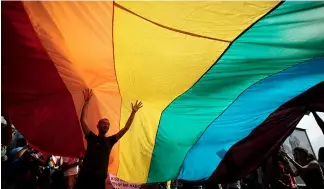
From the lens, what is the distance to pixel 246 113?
388 cm

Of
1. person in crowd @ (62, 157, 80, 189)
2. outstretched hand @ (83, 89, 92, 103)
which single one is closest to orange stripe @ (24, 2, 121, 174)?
outstretched hand @ (83, 89, 92, 103)

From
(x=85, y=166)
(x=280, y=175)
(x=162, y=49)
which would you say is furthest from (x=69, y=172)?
(x=280, y=175)

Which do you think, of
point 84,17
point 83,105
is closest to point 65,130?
point 83,105

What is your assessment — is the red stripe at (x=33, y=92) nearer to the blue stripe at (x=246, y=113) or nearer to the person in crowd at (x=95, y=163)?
the person in crowd at (x=95, y=163)

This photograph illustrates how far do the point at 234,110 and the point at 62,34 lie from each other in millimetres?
2345

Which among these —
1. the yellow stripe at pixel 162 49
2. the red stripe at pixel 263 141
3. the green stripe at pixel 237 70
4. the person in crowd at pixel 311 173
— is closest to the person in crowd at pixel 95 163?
the yellow stripe at pixel 162 49

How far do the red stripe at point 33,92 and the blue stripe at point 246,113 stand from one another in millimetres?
1733

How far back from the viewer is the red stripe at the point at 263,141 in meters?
3.77

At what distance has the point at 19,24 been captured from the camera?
96.4 inches

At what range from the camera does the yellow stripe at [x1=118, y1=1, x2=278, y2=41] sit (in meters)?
2.37

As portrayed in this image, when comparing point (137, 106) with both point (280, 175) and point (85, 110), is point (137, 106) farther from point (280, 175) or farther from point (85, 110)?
point (280, 175)

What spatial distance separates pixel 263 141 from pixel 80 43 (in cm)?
284

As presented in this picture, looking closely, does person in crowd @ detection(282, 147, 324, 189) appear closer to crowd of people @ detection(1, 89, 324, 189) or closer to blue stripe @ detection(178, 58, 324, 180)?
crowd of people @ detection(1, 89, 324, 189)

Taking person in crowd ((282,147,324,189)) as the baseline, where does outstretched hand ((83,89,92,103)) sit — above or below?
above
